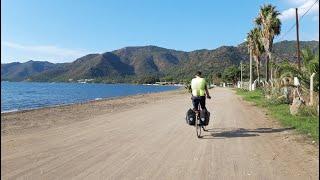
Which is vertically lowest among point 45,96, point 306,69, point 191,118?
point 45,96

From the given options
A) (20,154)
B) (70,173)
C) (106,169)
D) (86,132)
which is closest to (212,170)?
(106,169)

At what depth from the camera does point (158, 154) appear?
10164 millimetres

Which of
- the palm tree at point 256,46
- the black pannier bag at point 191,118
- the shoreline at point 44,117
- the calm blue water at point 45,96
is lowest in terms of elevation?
the calm blue water at point 45,96

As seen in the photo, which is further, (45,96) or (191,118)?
(45,96)

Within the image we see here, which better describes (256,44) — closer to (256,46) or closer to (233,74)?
(256,46)

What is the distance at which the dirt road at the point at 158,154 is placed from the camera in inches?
324

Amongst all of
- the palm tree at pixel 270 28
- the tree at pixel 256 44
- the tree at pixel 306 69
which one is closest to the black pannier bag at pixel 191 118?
the tree at pixel 306 69

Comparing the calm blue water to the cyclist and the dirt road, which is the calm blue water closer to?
the dirt road

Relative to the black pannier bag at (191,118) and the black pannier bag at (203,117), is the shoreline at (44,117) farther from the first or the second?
the black pannier bag at (203,117)

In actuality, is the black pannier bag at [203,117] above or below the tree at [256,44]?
below

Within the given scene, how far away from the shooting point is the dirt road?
822cm

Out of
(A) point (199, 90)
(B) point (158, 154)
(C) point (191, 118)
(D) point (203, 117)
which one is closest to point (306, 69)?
(A) point (199, 90)

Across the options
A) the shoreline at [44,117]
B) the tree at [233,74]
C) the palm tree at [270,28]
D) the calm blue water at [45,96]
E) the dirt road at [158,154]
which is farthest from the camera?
the tree at [233,74]

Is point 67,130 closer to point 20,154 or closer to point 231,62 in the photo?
point 20,154
